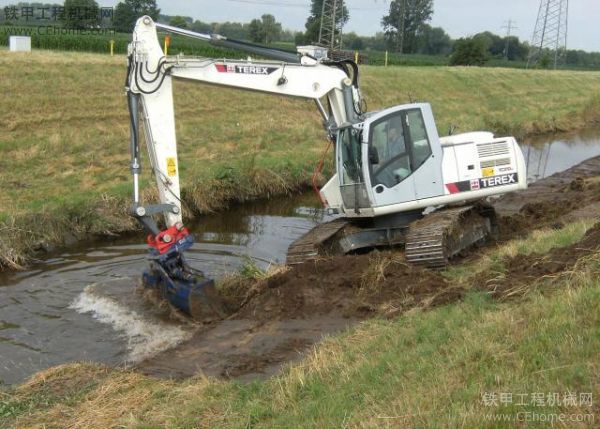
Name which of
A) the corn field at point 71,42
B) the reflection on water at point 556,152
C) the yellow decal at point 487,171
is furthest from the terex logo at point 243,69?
the corn field at point 71,42

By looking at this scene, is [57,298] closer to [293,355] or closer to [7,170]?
[293,355]

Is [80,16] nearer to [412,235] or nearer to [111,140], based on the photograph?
[111,140]

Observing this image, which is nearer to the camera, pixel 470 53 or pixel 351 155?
pixel 351 155

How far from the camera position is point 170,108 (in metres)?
9.92

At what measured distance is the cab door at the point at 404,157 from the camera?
10930 mm

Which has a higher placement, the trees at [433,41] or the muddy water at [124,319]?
the trees at [433,41]

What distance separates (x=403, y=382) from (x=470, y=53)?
6171 centimetres

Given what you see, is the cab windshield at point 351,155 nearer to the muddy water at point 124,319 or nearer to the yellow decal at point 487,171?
the yellow decal at point 487,171

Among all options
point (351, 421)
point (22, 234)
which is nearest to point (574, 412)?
point (351, 421)

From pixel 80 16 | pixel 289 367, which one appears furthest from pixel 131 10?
pixel 289 367

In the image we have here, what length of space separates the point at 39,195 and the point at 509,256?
32.4 ft

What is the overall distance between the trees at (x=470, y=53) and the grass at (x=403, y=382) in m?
58.9

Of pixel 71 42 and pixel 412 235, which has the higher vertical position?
pixel 71 42

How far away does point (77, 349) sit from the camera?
28.7ft
